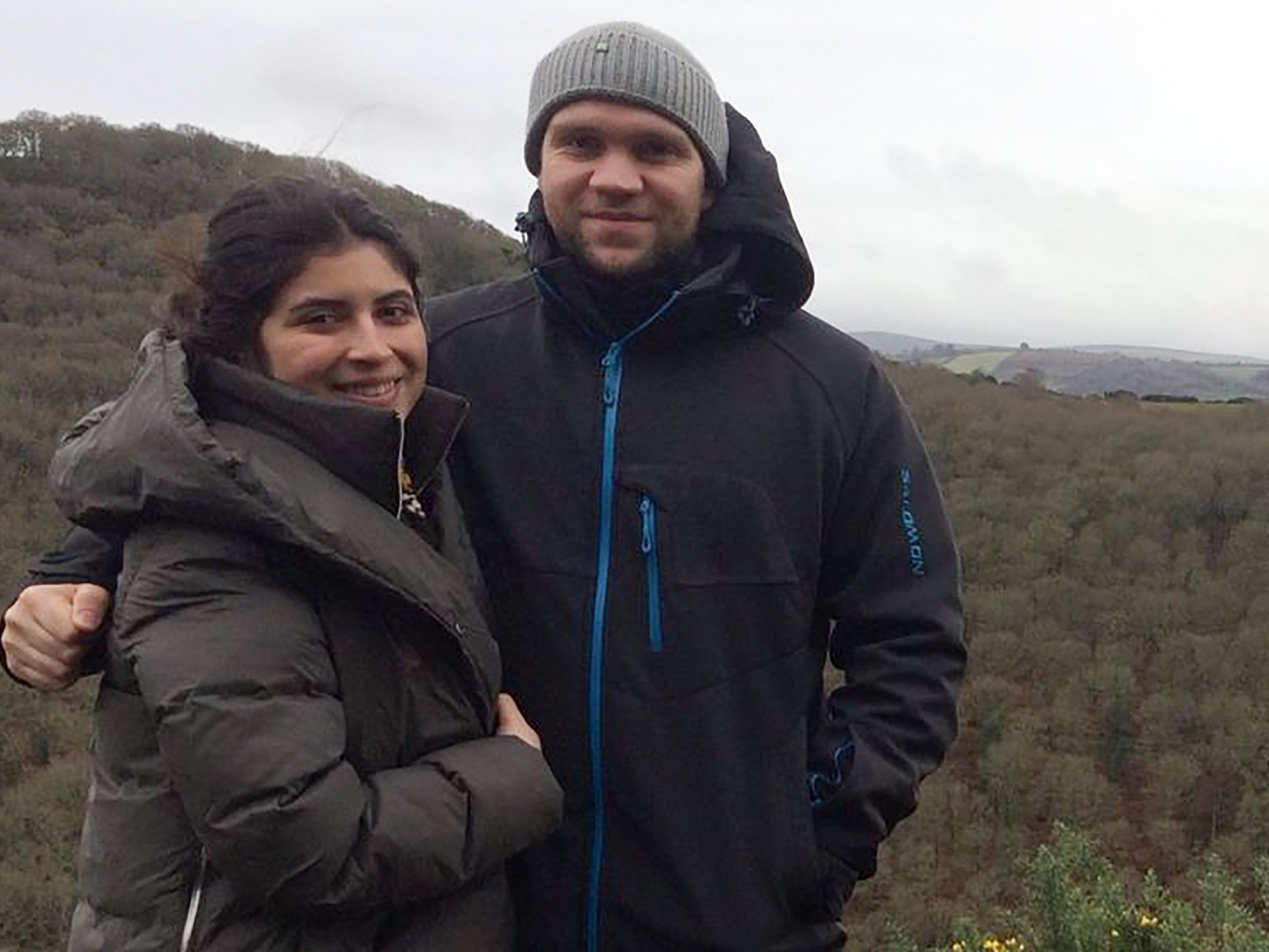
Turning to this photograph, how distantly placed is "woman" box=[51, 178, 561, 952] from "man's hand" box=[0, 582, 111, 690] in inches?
4.8

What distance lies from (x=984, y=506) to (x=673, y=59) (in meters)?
21.5

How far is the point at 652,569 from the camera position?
1.46m

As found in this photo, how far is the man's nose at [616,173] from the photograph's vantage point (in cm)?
148

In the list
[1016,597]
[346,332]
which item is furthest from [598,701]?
[1016,597]

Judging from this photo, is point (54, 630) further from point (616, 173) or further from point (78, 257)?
point (78, 257)

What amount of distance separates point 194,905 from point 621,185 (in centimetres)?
86

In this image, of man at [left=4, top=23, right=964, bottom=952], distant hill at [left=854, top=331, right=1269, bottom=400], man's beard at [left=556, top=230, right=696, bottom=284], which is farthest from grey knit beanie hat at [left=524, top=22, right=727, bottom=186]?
distant hill at [left=854, top=331, right=1269, bottom=400]

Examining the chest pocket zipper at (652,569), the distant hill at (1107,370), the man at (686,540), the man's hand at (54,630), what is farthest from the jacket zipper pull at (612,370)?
the distant hill at (1107,370)

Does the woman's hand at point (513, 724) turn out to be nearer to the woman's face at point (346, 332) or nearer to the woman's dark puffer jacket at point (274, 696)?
the woman's dark puffer jacket at point (274, 696)

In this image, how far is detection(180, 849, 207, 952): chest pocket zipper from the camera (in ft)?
3.79

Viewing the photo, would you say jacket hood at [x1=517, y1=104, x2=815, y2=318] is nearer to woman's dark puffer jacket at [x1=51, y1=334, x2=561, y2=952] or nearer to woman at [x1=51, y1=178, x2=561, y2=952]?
woman at [x1=51, y1=178, x2=561, y2=952]

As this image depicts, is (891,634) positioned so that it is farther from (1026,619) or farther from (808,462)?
(1026,619)

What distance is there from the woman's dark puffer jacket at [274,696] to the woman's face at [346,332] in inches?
2.7

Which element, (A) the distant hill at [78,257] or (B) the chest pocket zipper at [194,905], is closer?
(B) the chest pocket zipper at [194,905]
